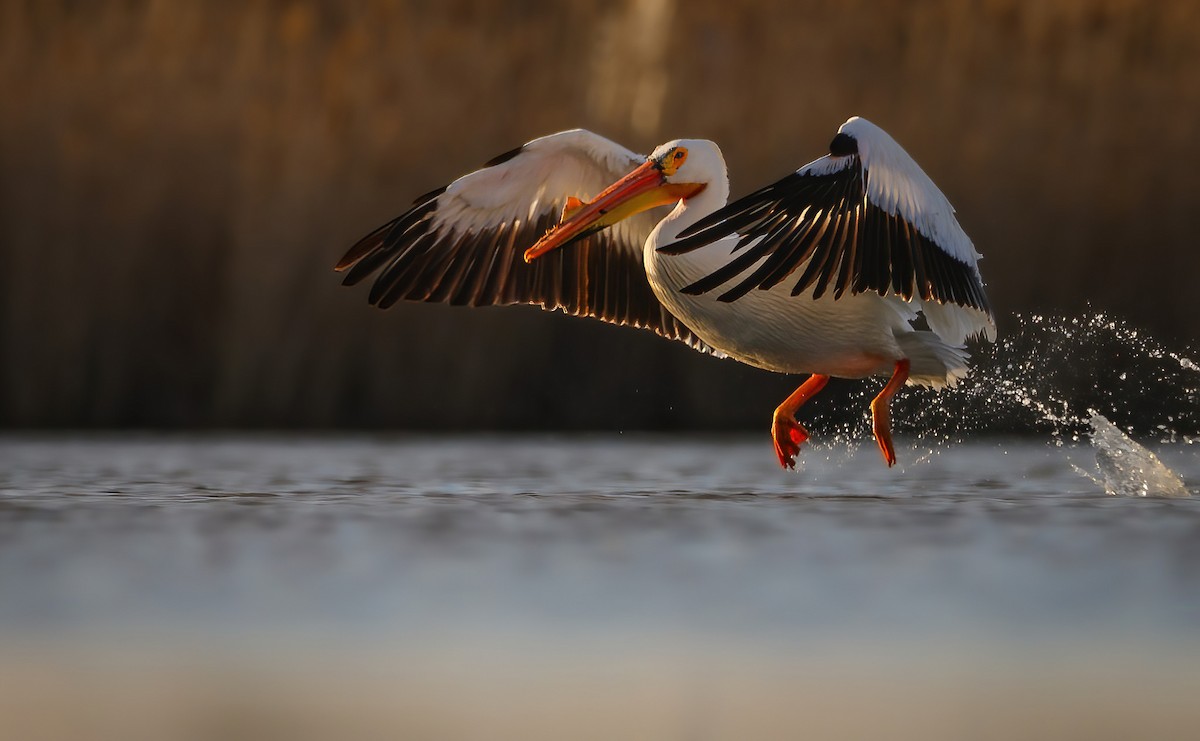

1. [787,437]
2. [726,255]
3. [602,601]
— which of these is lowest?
[602,601]

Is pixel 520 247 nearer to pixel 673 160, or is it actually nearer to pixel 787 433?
pixel 673 160

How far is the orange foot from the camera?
7367 mm

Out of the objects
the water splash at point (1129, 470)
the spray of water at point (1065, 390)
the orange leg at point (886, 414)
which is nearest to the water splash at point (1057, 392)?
the spray of water at point (1065, 390)

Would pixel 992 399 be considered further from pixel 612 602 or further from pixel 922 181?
pixel 612 602

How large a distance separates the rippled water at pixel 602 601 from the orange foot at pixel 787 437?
167 millimetres

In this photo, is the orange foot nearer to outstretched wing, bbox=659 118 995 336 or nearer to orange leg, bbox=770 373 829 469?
orange leg, bbox=770 373 829 469

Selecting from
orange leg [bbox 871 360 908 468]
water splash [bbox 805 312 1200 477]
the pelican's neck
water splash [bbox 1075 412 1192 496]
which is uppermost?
the pelican's neck

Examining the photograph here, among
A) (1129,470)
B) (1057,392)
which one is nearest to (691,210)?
(1129,470)

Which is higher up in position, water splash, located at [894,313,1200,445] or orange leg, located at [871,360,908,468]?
water splash, located at [894,313,1200,445]

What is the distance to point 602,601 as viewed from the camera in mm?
4371

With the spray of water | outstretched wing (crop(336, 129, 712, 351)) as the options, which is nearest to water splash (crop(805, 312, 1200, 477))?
the spray of water

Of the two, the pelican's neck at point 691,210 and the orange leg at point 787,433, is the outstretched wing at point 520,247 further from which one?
the orange leg at point 787,433

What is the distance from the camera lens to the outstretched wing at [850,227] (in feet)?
19.2

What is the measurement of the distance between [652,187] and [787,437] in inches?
50.6
